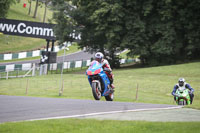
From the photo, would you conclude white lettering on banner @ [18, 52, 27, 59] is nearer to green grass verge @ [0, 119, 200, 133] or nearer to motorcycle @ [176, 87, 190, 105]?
motorcycle @ [176, 87, 190, 105]

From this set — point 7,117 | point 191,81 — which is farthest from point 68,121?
point 191,81

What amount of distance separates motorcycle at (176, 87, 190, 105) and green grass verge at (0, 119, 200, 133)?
8349 millimetres

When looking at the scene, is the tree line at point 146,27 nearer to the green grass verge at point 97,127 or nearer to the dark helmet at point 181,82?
the dark helmet at point 181,82

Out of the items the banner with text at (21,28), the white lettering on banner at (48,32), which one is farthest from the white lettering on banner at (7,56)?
the white lettering on banner at (48,32)

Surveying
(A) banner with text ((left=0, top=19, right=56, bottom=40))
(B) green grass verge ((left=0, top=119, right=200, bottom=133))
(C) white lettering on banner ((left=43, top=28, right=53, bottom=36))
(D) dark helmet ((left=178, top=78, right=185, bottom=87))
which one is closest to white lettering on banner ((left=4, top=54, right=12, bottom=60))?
(A) banner with text ((left=0, top=19, right=56, bottom=40))

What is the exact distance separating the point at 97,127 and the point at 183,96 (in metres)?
9.24

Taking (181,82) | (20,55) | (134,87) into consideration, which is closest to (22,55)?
(20,55)

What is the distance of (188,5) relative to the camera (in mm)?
40188

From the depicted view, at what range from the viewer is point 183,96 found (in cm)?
1630

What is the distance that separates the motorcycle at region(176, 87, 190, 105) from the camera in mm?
16319

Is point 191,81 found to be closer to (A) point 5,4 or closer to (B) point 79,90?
(B) point 79,90

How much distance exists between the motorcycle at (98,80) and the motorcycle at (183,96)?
2767 mm

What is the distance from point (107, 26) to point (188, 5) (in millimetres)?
Result: 7890

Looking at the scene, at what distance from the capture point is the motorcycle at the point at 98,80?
1465cm
